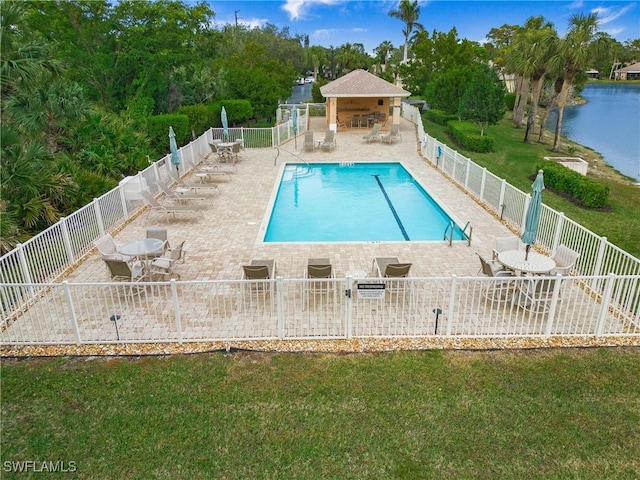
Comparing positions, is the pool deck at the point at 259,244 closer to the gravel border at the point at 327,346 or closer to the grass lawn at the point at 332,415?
the gravel border at the point at 327,346

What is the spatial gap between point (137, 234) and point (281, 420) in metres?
7.99

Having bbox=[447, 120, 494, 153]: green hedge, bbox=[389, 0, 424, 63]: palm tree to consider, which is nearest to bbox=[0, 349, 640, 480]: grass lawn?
bbox=[447, 120, 494, 153]: green hedge

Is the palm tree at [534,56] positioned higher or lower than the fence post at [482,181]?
higher

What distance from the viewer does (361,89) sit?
27328mm

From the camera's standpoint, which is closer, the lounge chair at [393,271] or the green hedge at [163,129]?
the lounge chair at [393,271]

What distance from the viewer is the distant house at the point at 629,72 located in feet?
372

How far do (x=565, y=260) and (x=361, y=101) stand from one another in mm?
23325

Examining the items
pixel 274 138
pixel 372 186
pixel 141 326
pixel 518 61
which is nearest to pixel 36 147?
pixel 141 326

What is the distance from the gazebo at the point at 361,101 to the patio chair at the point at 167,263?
19946 mm

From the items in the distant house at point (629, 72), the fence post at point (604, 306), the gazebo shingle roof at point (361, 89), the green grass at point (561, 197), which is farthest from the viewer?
the distant house at point (629, 72)

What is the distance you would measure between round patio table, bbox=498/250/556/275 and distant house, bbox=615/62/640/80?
446 feet

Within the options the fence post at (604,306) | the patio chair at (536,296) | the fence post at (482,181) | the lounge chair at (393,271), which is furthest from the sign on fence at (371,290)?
the fence post at (482,181)

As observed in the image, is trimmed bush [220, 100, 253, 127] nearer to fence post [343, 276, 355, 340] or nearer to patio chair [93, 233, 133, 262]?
patio chair [93, 233, 133, 262]

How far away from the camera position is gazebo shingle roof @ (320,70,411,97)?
27.0 metres
